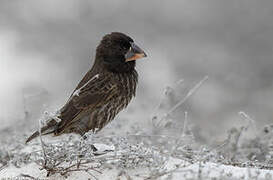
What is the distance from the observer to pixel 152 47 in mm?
11086

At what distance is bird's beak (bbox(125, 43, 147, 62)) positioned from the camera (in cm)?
587

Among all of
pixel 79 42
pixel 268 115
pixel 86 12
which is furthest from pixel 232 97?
pixel 86 12

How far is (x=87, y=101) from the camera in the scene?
5.70 m

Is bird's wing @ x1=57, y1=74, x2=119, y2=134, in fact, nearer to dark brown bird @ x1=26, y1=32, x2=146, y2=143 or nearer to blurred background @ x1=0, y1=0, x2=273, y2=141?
dark brown bird @ x1=26, y1=32, x2=146, y2=143

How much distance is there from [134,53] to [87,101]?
60 cm

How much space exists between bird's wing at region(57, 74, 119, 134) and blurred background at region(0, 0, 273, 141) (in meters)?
1.36

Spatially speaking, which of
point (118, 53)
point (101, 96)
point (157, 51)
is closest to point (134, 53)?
point (118, 53)

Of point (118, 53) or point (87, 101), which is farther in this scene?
point (118, 53)

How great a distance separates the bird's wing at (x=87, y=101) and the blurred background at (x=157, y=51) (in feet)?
4.47

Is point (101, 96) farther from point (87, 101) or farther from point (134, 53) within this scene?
point (134, 53)

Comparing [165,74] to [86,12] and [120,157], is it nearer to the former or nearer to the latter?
[86,12]

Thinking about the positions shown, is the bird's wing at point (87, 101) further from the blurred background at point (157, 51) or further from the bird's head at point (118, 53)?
the blurred background at point (157, 51)

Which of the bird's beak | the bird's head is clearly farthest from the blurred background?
the bird's beak

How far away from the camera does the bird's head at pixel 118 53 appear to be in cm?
587
